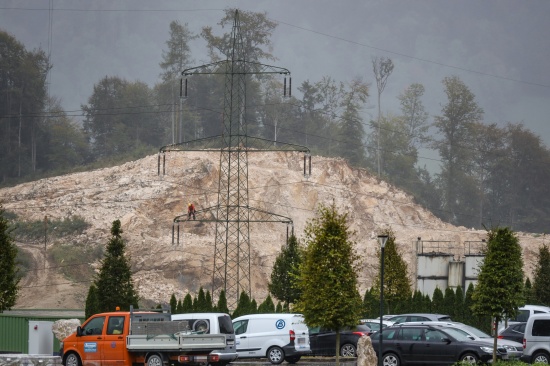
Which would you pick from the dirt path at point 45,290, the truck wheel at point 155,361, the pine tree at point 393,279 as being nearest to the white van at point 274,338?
the truck wheel at point 155,361

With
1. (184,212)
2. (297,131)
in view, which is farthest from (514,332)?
(297,131)

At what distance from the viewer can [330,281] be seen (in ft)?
117

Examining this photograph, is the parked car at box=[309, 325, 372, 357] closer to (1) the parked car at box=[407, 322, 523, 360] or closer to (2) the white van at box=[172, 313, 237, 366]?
(1) the parked car at box=[407, 322, 523, 360]

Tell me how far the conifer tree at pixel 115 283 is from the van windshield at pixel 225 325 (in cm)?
1026

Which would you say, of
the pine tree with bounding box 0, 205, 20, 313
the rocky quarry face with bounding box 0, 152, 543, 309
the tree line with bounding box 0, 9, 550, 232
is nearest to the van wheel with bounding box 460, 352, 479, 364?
the pine tree with bounding box 0, 205, 20, 313

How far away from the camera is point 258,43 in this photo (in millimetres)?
129500

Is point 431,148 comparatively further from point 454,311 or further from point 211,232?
point 454,311

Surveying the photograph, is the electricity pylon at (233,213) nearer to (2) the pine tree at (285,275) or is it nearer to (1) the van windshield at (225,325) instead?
(2) the pine tree at (285,275)

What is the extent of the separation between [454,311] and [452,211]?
8095cm

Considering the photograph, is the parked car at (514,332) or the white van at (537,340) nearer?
the white van at (537,340)

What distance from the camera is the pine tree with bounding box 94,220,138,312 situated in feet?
147

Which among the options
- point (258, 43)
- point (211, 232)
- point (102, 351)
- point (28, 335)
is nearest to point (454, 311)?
point (28, 335)

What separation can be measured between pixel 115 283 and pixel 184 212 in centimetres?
5524

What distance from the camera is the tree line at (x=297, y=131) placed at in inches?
5113
